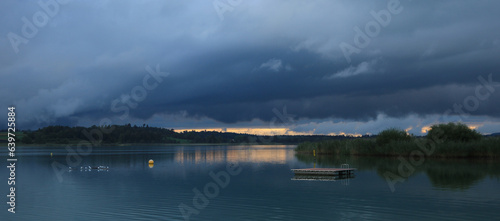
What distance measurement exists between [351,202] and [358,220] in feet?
19.7

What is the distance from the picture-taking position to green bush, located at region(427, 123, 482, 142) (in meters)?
73.1

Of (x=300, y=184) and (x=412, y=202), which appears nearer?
(x=412, y=202)

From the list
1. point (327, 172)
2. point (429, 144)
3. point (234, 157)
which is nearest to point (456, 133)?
point (429, 144)

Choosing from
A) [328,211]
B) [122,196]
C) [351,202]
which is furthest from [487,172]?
[122,196]

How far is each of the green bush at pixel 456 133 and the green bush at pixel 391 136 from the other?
6.22 metres

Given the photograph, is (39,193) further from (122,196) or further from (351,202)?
(351,202)

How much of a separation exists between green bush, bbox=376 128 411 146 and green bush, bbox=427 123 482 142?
6.22 metres

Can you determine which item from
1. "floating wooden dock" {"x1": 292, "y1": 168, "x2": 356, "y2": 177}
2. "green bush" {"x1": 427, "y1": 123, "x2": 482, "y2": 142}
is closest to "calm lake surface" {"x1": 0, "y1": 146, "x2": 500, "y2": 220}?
"floating wooden dock" {"x1": 292, "y1": 168, "x2": 356, "y2": 177}

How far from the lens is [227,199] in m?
30.2

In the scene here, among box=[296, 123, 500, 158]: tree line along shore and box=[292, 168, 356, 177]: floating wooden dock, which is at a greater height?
box=[296, 123, 500, 158]: tree line along shore

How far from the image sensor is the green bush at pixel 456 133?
73.1 m

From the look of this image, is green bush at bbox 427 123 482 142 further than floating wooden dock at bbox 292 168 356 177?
Yes
